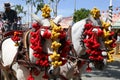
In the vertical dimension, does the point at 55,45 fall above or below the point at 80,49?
above

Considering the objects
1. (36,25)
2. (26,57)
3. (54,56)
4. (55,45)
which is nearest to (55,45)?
(55,45)

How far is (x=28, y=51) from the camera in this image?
5.59 metres

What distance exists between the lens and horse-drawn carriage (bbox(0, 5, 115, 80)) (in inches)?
204

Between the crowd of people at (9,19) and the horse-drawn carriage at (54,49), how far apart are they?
0.77m

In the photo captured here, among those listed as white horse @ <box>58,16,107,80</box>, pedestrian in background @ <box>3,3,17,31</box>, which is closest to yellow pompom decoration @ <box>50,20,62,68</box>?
white horse @ <box>58,16,107,80</box>

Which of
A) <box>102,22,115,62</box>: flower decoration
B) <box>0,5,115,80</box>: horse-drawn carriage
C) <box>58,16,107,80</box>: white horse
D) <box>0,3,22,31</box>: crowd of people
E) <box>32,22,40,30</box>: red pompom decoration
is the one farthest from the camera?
<box>0,3,22,31</box>: crowd of people

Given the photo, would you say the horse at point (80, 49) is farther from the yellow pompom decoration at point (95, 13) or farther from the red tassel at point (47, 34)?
the red tassel at point (47, 34)

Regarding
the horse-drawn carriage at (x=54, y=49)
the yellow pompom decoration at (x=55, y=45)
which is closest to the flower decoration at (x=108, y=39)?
the horse-drawn carriage at (x=54, y=49)

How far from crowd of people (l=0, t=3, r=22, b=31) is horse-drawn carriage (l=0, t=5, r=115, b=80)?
77cm

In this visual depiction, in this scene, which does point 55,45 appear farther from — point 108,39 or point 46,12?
point 108,39

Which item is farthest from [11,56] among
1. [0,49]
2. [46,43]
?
[46,43]

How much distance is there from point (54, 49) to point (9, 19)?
3.08 m

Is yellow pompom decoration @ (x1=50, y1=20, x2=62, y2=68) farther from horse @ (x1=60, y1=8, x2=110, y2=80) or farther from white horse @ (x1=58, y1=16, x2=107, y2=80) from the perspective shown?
white horse @ (x1=58, y1=16, x2=107, y2=80)

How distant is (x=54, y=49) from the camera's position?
16.7ft
